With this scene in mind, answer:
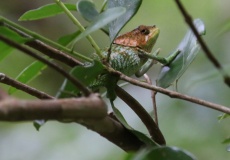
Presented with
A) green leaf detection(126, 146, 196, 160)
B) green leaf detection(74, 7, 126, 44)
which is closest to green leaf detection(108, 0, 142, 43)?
green leaf detection(74, 7, 126, 44)

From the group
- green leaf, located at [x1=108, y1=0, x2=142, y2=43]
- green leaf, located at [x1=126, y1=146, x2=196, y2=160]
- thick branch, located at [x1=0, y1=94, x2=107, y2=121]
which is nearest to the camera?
thick branch, located at [x1=0, y1=94, x2=107, y2=121]

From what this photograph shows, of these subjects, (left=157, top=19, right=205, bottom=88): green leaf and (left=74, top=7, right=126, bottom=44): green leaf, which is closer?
(left=74, top=7, right=126, bottom=44): green leaf

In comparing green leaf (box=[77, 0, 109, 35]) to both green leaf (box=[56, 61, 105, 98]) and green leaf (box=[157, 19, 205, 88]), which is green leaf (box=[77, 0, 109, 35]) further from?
green leaf (box=[157, 19, 205, 88])

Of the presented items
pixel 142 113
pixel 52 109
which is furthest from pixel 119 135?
pixel 52 109

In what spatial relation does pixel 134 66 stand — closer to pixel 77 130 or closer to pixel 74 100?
pixel 74 100

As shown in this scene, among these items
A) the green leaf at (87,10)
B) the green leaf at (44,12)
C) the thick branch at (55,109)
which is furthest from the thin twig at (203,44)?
the green leaf at (44,12)

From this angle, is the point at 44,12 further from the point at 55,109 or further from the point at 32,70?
the point at 55,109

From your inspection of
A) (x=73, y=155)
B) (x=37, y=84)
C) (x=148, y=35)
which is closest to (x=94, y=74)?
(x=148, y=35)
